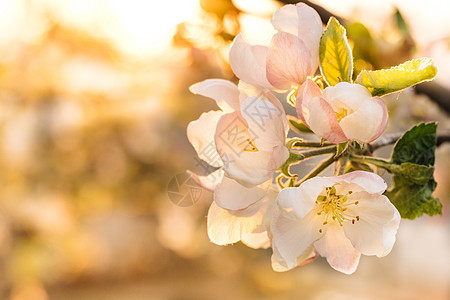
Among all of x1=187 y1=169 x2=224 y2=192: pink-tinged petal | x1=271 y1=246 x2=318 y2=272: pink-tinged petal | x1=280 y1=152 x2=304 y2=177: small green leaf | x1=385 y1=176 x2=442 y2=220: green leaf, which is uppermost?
x1=187 y1=169 x2=224 y2=192: pink-tinged petal

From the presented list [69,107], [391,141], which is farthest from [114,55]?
[391,141]

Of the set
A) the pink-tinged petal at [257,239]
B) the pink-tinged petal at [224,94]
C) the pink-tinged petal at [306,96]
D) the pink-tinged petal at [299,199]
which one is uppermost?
the pink-tinged petal at [224,94]

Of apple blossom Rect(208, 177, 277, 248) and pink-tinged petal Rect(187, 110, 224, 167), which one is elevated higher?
pink-tinged petal Rect(187, 110, 224, 167)

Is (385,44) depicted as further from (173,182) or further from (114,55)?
(114,55)
